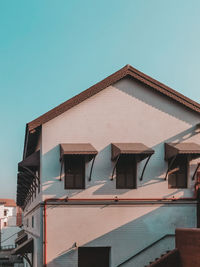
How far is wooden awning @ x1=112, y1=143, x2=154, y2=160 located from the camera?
651 inches

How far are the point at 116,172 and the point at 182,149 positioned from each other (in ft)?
10.5

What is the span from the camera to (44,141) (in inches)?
684

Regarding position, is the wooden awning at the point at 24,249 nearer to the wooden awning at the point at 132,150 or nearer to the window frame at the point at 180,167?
the wooden awning at the point at 132,150

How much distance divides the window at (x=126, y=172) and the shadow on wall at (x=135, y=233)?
1155mm

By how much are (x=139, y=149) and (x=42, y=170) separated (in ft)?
14.7

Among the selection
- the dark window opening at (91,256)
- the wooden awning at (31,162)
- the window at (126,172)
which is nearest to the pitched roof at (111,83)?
the wooden awning at (31,162)

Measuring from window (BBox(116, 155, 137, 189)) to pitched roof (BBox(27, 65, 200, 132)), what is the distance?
3.39m

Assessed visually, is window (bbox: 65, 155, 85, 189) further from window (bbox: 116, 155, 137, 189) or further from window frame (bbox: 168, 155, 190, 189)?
window frame (bbox: 168, 155, 190, 189)

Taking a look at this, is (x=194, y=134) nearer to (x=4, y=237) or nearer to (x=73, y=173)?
(x=73, y=173)

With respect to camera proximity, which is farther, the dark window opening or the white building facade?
the white building facade

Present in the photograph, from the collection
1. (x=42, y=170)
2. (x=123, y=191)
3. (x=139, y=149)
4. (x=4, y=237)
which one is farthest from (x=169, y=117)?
(x=4, y=237)

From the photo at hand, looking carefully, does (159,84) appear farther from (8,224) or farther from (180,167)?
(8,224)

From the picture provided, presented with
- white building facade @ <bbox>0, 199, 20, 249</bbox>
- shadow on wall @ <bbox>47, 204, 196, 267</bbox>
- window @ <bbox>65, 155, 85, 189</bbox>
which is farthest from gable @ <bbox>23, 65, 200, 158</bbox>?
white building facade @ <bbox>0, 199, 20, 249</bbox>

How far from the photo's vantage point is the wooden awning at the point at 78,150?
1633 centimetres
